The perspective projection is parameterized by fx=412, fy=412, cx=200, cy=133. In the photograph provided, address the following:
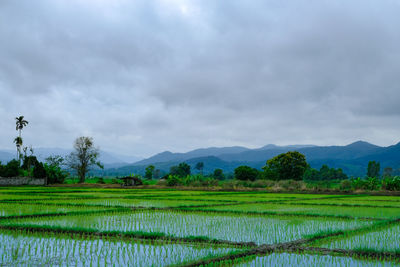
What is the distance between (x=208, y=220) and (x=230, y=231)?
7.84 feet

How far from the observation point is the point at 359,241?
8070 millimetres

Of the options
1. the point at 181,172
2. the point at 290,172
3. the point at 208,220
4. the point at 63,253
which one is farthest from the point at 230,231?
the point at 181,172

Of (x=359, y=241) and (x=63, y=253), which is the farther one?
(x=359, y=241)

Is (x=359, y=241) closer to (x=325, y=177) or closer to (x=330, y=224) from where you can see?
(x=330, y=224)

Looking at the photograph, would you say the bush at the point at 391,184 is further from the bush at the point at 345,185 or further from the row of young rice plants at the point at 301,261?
the row of young rice plants at the point at 301,261

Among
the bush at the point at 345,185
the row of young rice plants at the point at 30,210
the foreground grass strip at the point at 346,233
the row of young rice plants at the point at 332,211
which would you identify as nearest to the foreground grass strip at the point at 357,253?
the foreground grass strip at the point at 346,233

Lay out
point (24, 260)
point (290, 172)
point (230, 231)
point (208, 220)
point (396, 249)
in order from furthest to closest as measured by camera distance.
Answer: point (290, 172), point (208, 220), point (230, 231), point (396, 249), point (24, 260)

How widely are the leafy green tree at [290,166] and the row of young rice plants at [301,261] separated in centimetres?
5617

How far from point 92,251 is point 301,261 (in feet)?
10.9

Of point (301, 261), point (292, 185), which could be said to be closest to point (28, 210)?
point (301, 261)

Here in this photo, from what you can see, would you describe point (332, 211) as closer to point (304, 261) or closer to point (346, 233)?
point (346, 233)

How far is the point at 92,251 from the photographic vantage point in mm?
6750

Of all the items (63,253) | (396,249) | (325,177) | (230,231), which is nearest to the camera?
(63,253)

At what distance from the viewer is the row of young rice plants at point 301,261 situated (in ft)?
19.3
